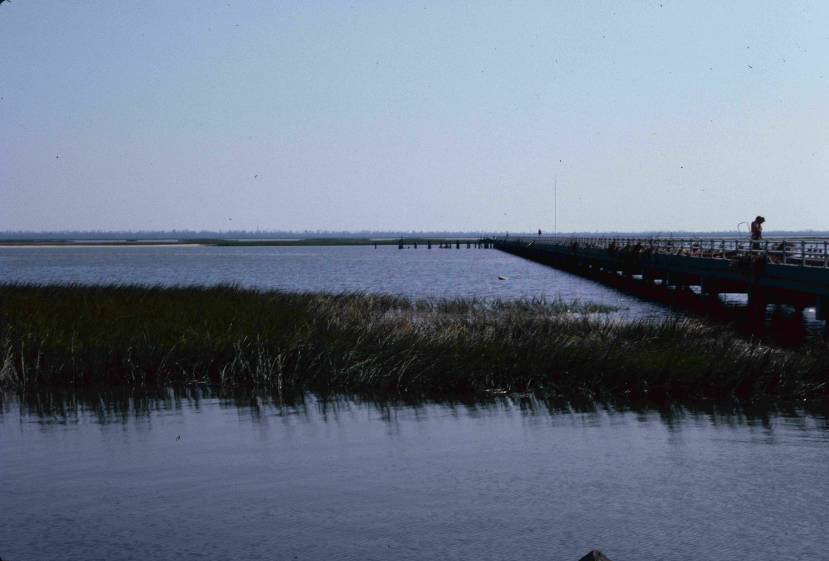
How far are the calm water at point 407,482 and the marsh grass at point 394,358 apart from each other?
69.4 inches

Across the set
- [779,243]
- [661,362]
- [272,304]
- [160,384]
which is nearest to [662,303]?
[779,243]

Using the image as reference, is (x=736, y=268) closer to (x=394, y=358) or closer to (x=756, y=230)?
(x=756, y=230)

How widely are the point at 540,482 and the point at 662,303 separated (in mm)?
36397

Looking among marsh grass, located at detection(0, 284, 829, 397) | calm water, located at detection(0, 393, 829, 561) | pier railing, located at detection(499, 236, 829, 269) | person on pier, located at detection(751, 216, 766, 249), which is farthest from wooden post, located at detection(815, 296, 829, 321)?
calm water, located at detection(0, 393, 829, 561)

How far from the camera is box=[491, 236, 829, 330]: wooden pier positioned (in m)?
32.8

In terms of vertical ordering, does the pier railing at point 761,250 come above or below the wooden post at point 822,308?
above

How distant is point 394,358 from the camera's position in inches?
870

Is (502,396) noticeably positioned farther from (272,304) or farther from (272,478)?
(272,304)

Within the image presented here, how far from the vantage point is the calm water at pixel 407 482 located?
11.3 m

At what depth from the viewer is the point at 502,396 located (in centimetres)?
2070

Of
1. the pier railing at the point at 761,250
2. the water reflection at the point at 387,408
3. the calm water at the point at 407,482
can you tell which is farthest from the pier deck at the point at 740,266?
the calm water at the point at 407,482

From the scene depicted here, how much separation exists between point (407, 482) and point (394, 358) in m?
8.18

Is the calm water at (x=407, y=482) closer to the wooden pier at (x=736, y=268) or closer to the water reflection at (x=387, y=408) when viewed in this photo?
Result: the water reflection at (x=387, y=408)

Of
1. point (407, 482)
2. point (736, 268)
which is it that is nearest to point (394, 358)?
point (407, 482)
